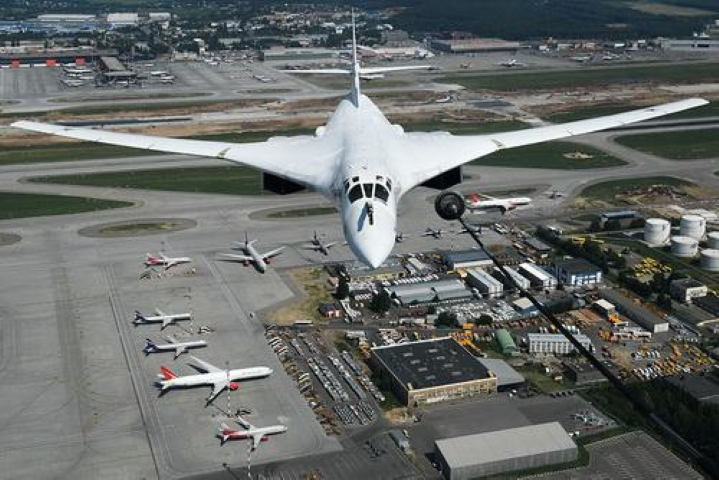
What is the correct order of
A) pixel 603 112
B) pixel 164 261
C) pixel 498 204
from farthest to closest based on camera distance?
pixel 603 112 → pixel 498 204 → pixel 164 261

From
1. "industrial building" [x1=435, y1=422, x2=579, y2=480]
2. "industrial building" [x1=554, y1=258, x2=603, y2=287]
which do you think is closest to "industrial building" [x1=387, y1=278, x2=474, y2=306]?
"industrial building" [x1=554, y1=258, x2=603, y2=287]

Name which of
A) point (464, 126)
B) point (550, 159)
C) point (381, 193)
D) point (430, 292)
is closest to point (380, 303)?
point (430, 292)

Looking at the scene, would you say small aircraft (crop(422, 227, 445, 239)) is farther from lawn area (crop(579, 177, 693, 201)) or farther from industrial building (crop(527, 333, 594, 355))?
industrial building (crop(527, 333, 594, 355))

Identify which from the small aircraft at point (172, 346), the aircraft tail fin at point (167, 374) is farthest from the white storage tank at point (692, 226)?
the aircraft tail fin at point (167, 374)

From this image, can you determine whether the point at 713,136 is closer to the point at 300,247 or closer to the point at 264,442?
the point at 300,247

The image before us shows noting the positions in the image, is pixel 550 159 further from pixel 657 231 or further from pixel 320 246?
pixel 320 246

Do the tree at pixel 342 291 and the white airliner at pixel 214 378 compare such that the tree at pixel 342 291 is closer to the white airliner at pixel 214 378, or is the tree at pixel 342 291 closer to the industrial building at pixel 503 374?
the white airliner at pixel 214 378
